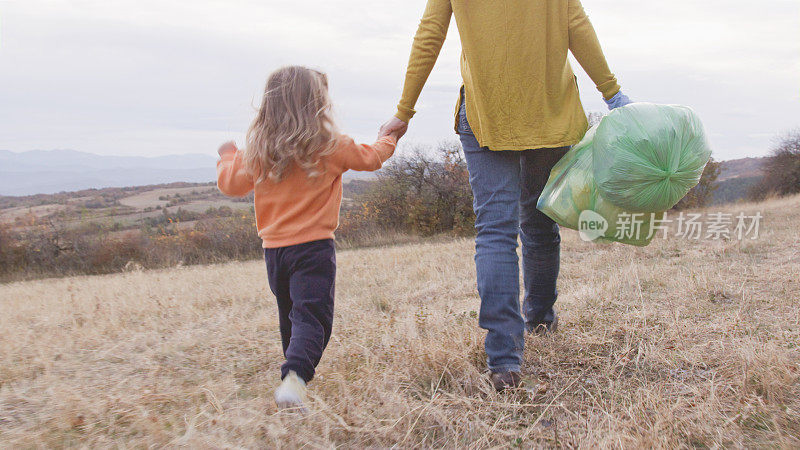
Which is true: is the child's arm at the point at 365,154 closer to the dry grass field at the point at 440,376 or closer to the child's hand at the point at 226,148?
the child's hand at the point at 226,148

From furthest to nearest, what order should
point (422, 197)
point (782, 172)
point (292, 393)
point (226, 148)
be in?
1. point (782, 172)
2. point (422, 197)
3. point (226, 148)
4. point (292, 393)

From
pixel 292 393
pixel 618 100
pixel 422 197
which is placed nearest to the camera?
pixel 292 393

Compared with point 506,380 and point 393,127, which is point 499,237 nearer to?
point 506,380

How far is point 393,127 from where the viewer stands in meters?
2.39

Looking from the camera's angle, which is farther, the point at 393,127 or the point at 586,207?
the point at 393,127

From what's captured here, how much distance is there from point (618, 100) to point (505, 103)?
590mm

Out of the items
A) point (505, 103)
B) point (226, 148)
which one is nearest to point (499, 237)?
point (505, 103)

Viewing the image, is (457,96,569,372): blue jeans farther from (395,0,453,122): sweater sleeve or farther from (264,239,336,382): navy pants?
(264,239,336,382): navy pants

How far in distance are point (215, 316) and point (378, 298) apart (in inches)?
51.7

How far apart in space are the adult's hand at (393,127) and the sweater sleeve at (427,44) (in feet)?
0.48

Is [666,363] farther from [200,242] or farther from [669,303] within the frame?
[200,242]

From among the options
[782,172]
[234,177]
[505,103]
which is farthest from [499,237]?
[782,172]

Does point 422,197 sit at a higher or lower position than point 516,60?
lower

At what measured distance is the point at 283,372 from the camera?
82.5 inches
